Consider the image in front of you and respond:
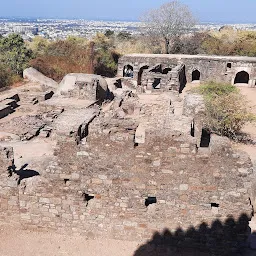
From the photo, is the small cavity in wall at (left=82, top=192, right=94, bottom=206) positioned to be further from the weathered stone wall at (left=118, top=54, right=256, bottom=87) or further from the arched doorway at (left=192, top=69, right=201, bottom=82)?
the arched doorway at (left=192, top=69, right=201, bottom=82)

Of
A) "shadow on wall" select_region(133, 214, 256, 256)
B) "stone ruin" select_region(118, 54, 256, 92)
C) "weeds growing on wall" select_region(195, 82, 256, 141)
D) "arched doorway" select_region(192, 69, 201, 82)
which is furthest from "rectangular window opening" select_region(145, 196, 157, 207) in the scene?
"arched doorway" select_region(192, 69, 201, 82)

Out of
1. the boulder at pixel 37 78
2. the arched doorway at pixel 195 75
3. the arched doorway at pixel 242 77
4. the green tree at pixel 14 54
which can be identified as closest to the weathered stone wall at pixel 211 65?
the arched doorway at pixel 195 75

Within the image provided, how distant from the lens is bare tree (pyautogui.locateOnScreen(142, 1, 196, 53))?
40906mm

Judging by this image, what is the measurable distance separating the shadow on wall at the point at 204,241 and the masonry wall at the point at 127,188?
20 cm

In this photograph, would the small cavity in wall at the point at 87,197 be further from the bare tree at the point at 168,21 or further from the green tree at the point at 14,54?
the bare tree at the point at 168,21

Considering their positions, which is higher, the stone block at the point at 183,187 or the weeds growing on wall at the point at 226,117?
the stone block at the point at 183,187

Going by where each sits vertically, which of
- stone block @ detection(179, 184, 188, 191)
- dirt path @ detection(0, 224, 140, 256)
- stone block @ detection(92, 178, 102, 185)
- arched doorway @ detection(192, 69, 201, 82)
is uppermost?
stone block @ detection(179, 184, 188, 191)

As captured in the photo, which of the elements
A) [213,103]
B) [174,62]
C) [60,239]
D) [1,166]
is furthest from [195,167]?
[174,62]

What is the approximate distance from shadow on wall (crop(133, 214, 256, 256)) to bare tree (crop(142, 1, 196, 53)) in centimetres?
3597

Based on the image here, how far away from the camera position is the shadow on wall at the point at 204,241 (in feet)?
21.5

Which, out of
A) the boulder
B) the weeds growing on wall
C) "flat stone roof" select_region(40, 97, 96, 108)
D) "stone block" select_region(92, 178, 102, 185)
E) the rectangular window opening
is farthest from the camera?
the boulder

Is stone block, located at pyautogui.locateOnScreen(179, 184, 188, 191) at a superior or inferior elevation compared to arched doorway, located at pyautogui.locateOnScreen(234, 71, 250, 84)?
superior

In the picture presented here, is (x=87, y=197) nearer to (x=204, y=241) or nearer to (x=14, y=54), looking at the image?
(x=204, y=241)

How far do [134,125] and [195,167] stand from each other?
4.95 ft
